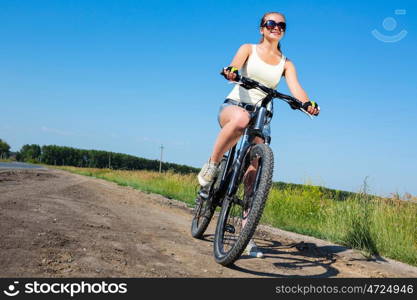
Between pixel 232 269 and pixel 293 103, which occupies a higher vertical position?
pixel 293 103

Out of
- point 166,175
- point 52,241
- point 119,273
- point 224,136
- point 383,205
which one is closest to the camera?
A: point 119,273

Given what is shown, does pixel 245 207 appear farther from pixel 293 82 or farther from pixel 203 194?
pixel 293 82

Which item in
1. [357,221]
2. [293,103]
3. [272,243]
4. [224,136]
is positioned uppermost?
[293,103]

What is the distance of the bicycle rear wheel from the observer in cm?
329

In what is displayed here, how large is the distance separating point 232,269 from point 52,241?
1558 millimetres

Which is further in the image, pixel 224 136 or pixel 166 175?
pixel 166 175

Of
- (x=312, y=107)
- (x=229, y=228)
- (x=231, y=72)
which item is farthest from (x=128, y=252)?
(x=312, y=107)

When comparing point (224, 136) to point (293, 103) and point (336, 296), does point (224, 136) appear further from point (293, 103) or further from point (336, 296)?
point (336, 296)

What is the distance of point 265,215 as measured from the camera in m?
9.48

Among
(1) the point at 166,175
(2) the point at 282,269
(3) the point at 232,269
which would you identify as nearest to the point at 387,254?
(2) the point at 282,269

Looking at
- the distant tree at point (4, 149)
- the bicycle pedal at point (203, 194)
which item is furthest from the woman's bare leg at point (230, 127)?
the distant tree at point (4, 149)

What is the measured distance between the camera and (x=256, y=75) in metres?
4.25

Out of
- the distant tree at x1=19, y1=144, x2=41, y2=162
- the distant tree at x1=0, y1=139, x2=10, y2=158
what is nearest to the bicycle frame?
A: the distant tree at x1=0, y1=139, x2=10, y2=158

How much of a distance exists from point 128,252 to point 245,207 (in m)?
1.12
